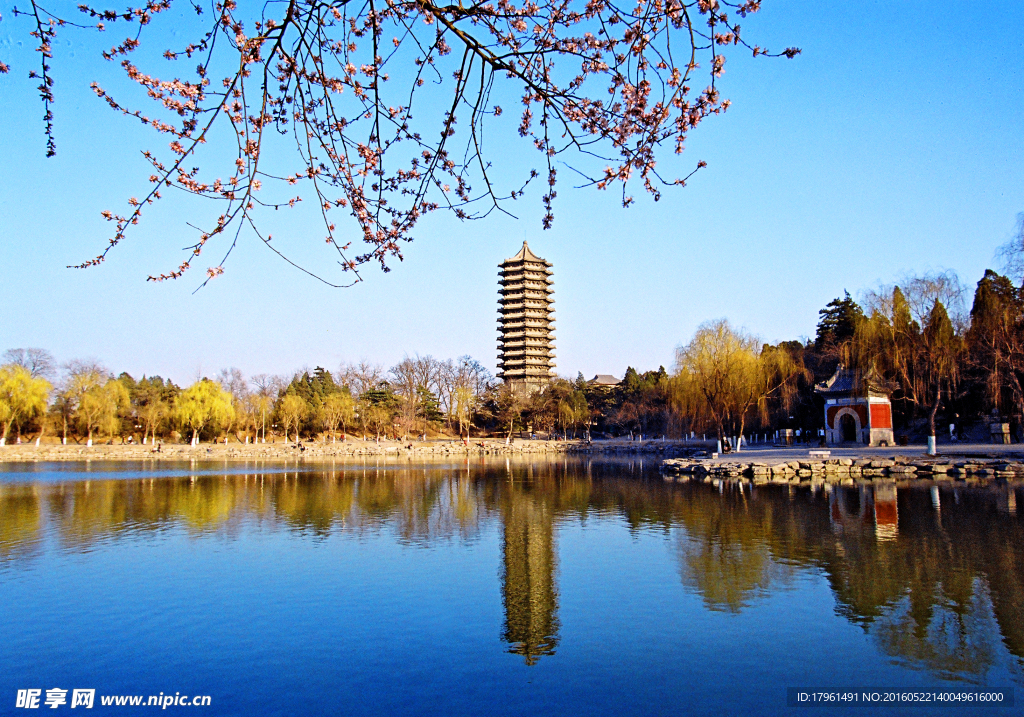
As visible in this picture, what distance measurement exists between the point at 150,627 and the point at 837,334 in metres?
35.7

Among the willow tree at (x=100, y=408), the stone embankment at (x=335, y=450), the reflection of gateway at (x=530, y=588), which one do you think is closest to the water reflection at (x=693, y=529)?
the reflection of gateway at (x=530, y=588)

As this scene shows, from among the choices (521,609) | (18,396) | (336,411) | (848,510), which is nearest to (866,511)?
(848,510)

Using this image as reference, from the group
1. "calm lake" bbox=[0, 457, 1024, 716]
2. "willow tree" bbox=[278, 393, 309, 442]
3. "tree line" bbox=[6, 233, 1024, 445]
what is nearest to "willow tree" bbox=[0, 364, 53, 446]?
"tree line" bbox=[6, 233, 1024, 445]

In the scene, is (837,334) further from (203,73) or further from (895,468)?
(203,73)

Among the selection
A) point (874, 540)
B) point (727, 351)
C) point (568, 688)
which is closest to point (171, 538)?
point (568, 688)

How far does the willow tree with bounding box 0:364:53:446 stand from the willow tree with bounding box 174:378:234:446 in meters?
6.54

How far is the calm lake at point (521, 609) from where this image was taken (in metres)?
4.67

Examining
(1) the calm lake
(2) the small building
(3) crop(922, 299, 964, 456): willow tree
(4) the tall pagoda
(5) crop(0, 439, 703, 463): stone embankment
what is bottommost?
(5) crop(0, 439, 703, 463): stone embankment

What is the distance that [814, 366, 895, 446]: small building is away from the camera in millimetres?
24125

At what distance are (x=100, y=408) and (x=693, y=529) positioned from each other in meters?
36.7

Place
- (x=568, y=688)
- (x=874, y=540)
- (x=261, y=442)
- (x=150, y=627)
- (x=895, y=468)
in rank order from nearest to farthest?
(x=568, y=688), (x=150, y=627), (x=874, y=540), (x=895, y=468), (x=261, y=442)

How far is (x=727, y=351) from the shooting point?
25703 mm

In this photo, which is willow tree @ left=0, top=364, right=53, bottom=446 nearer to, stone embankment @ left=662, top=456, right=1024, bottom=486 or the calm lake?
the calm lake

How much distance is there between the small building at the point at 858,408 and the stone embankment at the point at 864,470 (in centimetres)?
518
